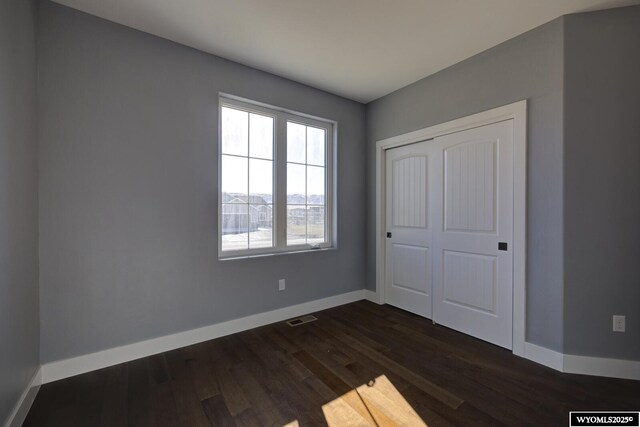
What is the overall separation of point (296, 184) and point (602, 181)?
8.64 ft

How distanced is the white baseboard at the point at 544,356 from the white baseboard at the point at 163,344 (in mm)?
1968

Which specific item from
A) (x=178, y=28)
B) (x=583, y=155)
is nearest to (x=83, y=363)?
(x=178, y=28)

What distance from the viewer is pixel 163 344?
233cm

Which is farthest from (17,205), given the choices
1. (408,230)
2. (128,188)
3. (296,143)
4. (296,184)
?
(408,230)

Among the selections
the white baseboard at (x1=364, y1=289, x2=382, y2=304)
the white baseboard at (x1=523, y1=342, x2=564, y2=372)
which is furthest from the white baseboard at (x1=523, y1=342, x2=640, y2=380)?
the white baseboard at (x1=364, y1=289, x2=382, y2=304)

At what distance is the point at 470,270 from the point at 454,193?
2.55ft

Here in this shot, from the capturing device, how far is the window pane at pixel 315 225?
132 inches

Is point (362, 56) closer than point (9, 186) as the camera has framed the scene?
No

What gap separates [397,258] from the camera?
3.44m

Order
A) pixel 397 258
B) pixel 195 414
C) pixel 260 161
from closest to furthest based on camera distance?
1. pixel 195 414
2. pixel 260 161
3. pixel 397 258

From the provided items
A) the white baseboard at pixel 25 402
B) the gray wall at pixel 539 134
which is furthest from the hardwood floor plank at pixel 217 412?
the gray wall at pixel 539 134

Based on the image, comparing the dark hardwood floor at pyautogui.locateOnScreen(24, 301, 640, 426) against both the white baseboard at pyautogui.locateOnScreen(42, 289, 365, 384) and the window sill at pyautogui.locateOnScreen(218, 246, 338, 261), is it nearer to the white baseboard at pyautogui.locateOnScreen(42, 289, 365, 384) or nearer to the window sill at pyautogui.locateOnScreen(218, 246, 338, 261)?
the white baseboard at pyautogui.locateOnScreen(42, 289, 365, 384)

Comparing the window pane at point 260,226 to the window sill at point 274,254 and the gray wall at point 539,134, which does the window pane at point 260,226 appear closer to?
the window sill at point 274,254

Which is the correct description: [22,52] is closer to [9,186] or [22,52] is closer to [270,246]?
[9,186]
